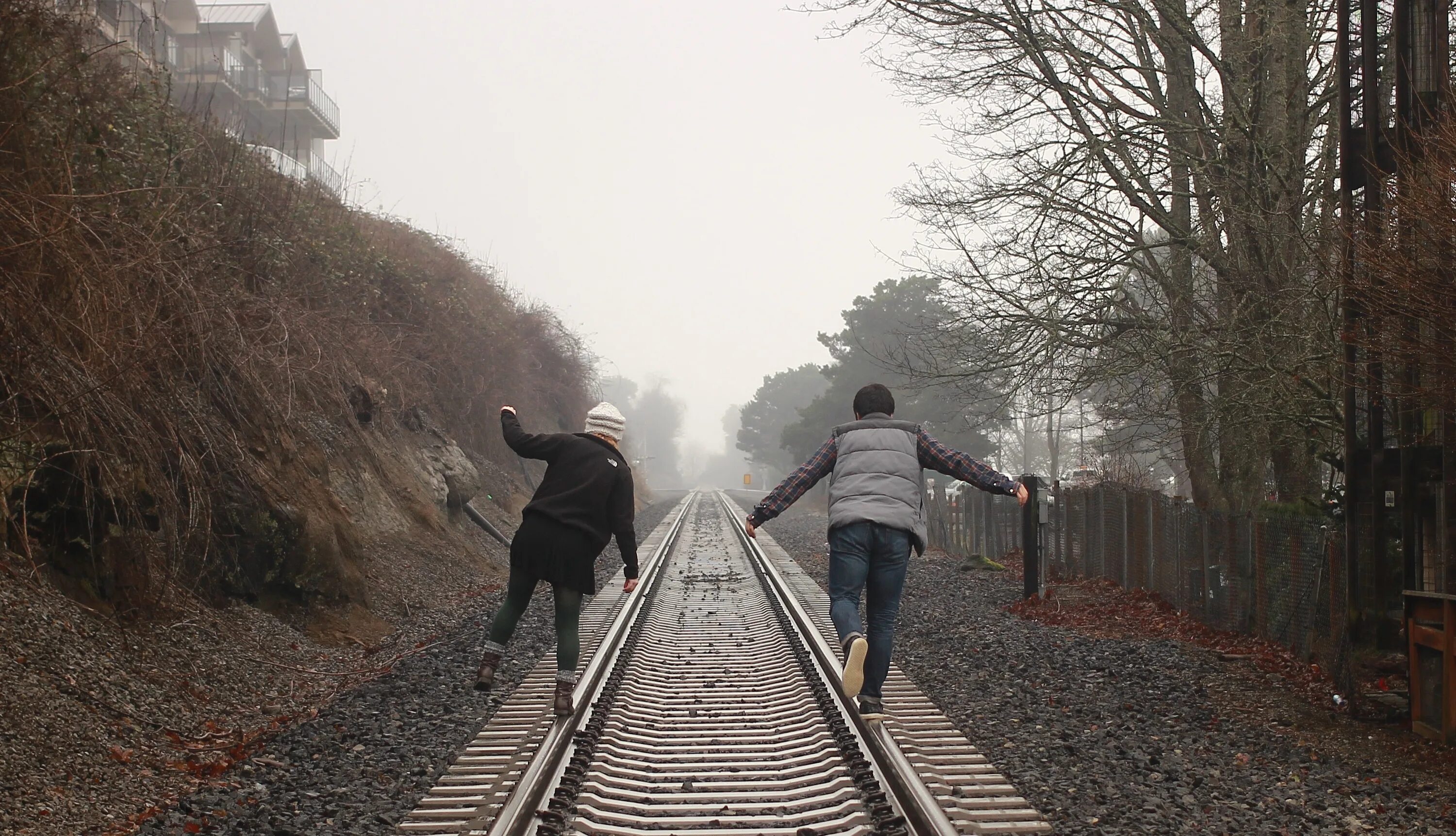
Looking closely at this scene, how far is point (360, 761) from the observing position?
18.7ft

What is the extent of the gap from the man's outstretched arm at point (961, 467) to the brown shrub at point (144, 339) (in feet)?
14.7

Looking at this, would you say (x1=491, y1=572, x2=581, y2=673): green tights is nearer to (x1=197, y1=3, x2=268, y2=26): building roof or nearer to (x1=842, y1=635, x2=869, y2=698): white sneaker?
(x1=842, y1=635, x2=869, y2=698): white sneaker

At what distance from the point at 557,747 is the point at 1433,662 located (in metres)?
4.84

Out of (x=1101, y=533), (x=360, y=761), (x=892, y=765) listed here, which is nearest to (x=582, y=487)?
(x=360, y=761)

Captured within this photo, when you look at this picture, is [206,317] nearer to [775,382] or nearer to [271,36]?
[271,36]

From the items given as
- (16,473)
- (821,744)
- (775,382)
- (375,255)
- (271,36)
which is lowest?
(821,744)

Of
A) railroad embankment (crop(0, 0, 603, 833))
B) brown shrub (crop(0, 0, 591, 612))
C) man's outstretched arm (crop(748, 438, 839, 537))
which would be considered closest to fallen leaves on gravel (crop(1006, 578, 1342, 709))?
man's outstretched arm (crop(748, 438, 839, 537))

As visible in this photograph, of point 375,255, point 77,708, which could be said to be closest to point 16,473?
point 77,708

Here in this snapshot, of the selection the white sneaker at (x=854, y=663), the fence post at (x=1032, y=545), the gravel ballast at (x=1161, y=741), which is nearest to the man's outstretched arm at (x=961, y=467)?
the white sneaker at (x=854, y=663)

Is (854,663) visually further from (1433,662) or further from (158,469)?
(158,469)

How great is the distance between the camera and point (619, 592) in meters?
13.7

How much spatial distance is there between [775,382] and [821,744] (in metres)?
92.2

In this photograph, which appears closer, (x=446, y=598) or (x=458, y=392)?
(x=446, y=598)

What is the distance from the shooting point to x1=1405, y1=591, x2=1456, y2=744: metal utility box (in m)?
6.02
